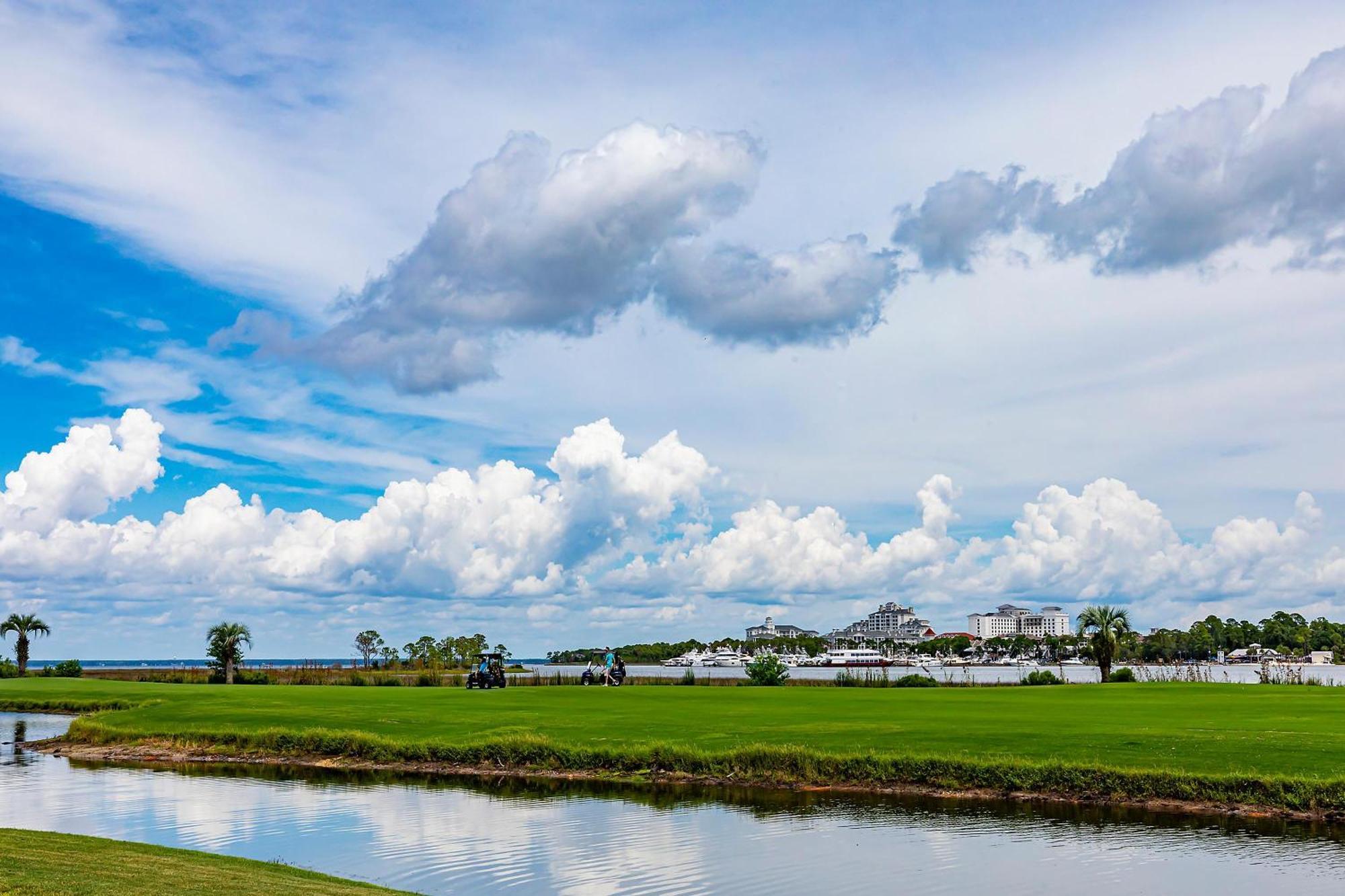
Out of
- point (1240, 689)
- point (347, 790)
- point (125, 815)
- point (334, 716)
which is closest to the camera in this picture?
point (125, 815)

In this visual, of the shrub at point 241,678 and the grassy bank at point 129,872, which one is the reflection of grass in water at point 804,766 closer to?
the grassy bank at point 129,872

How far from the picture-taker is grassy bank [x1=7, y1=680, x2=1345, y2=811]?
3291 centimetres

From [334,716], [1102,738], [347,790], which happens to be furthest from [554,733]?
[1102,738]

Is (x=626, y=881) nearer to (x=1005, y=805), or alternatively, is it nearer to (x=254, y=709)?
(x=1005, y=805)

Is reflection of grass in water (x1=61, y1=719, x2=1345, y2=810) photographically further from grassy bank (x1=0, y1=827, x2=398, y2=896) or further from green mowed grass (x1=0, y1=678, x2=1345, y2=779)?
grassy bank (x1=0, y1=827, x2=398, y2=896)

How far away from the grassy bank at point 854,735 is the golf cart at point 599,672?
20994 mm

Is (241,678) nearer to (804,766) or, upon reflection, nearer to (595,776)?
(595,776)

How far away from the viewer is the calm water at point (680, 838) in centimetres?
2339

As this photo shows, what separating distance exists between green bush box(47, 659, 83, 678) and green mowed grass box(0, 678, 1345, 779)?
37.0 meters

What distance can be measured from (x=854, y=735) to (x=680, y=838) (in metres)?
15.5

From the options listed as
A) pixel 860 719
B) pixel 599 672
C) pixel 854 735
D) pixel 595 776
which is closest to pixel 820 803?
pixel 854 735

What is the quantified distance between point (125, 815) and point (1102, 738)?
3125 cm

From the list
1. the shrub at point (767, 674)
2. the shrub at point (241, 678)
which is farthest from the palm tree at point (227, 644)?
the shrub at point (767, 674)

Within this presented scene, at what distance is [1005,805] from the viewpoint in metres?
32.1
